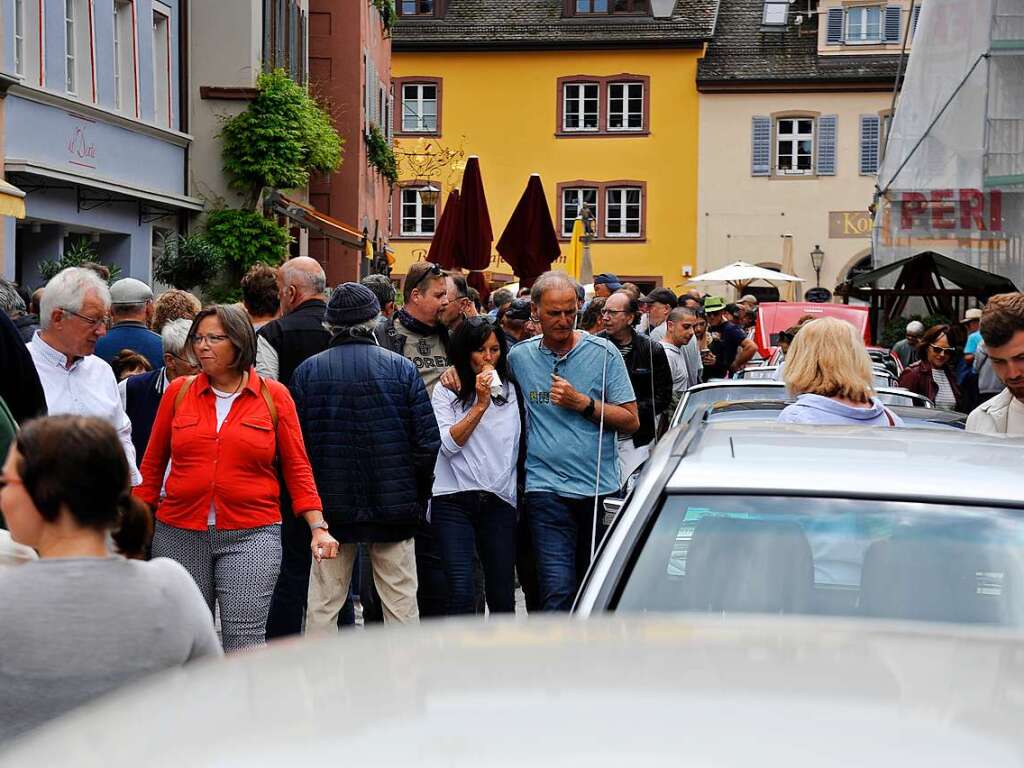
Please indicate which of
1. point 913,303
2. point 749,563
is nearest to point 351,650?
point 749,563

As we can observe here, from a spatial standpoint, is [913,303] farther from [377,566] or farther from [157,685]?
[157,685]

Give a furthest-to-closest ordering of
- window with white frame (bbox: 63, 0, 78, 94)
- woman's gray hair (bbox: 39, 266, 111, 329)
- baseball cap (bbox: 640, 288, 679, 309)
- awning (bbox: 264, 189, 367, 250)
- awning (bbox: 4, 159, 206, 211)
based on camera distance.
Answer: awning (bbox: 264, 189, 367, 250)
window with white frame (bbox: 63, 0, 78, 94)
awning (bbox: 4, 159, 206, 211)
baseball cap (bbox: 640, 288, 679, 309)
woman's gray hair (bbox: 39, 266, 111, 329)

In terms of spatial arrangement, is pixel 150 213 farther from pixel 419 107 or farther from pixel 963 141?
pixel 419 107

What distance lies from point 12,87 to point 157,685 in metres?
16.4

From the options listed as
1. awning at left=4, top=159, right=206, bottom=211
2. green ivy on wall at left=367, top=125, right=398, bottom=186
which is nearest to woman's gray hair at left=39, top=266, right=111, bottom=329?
awning at left=4, top=159, right=206, bottom=211

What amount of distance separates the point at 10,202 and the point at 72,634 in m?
11.3

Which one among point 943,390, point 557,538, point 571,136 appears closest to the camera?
point 557,538

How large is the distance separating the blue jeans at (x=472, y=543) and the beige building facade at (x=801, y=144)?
136ft

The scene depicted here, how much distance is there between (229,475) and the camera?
6469 millimetres

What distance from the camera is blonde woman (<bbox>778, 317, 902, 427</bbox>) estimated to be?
19.9 ft

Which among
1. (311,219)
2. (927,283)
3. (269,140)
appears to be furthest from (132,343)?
(311,219)

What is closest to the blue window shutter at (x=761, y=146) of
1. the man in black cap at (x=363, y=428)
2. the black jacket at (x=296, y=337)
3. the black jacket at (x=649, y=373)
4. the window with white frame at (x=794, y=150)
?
the window with white frame at (x=794, y=150)

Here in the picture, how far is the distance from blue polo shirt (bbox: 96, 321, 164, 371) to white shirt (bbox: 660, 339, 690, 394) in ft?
15.8

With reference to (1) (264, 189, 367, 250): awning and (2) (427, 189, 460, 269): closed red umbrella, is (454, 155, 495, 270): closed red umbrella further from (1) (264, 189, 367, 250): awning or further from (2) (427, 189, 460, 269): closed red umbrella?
(1) (264, 189, 367, 250): awning
